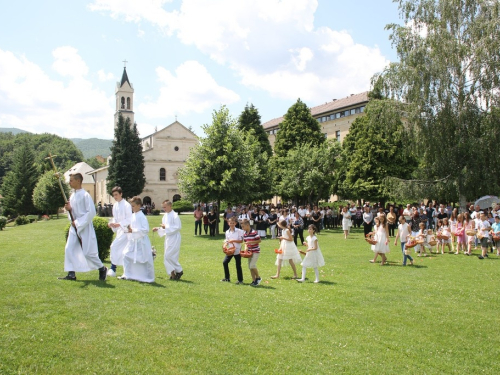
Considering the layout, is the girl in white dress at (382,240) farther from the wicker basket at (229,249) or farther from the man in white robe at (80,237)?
the man in white robe at (80,237)

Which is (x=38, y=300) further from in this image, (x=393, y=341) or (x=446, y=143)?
(x=446, y=143)

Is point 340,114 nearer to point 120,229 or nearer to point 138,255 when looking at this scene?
point 120,229

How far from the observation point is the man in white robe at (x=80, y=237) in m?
8.86

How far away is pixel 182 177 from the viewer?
99.1 ft

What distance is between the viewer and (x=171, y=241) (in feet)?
35.8

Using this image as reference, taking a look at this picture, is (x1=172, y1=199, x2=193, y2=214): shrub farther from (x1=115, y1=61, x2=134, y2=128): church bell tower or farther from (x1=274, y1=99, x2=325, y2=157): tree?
(x1=115, y1=61, x2=134, y2=128): church bell tower

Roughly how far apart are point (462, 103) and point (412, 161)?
16.7 m

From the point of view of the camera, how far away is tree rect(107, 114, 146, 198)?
67.7 metres

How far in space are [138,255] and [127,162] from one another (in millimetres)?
61181

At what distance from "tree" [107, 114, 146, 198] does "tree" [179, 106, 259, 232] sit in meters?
40.3

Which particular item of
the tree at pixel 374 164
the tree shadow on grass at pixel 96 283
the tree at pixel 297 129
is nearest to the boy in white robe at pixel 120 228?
the tree shadow on grass at pixel 96 283

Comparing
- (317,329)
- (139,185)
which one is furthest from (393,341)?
(139,185)

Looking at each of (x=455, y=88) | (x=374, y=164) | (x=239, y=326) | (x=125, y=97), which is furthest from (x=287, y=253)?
(x=125, y=97)

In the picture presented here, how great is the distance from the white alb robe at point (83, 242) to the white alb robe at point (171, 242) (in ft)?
6.72
